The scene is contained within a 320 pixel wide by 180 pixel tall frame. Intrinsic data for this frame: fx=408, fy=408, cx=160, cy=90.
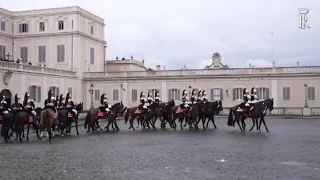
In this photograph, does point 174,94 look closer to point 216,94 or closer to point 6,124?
point 216,94

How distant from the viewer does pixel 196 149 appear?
46.9 ft

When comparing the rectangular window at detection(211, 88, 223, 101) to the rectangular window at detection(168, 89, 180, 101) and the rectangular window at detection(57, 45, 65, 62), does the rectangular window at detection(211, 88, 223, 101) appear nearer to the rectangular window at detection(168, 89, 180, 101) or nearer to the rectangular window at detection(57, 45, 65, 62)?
the rectangular window at detection(168, 89, 180, 101)

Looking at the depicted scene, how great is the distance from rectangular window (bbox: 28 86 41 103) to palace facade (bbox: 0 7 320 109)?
0.35 feet

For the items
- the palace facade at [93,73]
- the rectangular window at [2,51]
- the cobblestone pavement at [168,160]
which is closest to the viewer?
the cobblestone pavement at [168,160]

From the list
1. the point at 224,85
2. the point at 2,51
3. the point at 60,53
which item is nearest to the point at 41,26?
the point at 60,53

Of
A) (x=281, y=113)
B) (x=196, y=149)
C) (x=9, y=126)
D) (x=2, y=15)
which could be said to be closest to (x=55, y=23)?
(x=2, y=15)

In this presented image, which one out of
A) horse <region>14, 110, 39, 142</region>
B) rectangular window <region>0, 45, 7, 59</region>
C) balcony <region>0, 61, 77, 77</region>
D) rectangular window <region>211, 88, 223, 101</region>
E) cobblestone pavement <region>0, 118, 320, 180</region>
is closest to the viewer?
cobblestone pavement <region>0, 118, 320, 180</region>

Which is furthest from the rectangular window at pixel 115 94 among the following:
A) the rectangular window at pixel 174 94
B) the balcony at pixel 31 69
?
the rectangular window at pixel 174 94

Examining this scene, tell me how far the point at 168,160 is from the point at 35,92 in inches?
1331

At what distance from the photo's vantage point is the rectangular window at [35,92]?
42.1 meters

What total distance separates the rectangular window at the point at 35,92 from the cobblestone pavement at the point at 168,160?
88.2 ft

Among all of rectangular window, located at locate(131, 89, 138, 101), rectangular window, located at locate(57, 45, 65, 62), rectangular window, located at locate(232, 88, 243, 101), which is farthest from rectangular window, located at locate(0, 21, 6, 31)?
rectangular window, located at locate(232, 88, 243, 101)

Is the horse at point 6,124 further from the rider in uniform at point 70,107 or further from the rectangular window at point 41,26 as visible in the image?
the rectangular window at point 41,26

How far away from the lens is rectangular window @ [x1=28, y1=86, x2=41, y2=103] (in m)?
42.1
